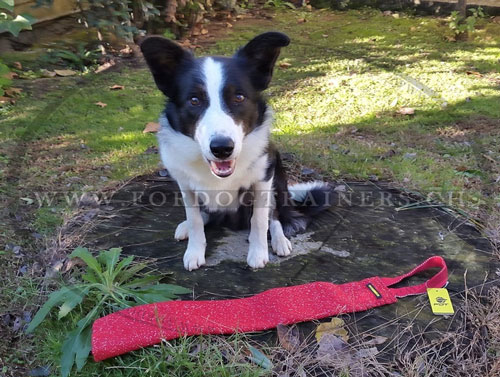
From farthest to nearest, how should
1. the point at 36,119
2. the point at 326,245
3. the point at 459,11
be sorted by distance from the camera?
the point at 459,11, the point at 36,119, the point at 326,245

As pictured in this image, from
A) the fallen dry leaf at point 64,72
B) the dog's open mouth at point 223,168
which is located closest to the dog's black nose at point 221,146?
the dog's open mouth at point 223,168

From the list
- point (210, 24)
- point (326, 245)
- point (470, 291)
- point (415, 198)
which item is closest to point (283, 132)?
point (415, 198)

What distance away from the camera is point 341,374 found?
5.20ft

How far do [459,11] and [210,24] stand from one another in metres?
3.47

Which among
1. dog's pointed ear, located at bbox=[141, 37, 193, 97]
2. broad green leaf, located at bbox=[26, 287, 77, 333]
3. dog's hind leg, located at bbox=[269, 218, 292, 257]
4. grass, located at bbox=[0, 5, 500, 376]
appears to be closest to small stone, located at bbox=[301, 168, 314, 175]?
grass, located at bbox=[0, 5, 500, 376]

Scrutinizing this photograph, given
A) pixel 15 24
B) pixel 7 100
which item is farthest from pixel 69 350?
pixel 7 100

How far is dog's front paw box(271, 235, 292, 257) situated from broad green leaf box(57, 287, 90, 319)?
932 millimetres

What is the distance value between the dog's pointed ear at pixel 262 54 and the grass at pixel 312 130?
1193 millimetres

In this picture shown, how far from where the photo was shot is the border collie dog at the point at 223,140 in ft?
6.25

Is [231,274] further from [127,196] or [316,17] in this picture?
[316,17]

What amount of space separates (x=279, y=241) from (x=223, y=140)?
0.77 meters

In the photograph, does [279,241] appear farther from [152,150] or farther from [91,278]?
[152,150]

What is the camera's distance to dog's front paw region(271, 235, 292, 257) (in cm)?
229

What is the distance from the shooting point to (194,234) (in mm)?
2258
